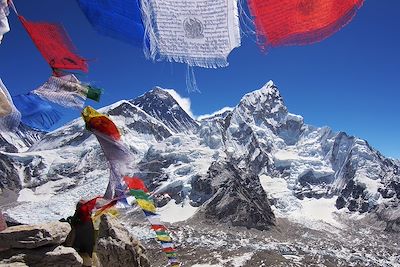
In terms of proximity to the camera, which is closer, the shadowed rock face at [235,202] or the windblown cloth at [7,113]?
the windblown cloth at [7,113]

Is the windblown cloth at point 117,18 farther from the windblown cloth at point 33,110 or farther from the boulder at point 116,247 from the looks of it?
the boulder at point 116,247

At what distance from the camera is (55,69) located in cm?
774

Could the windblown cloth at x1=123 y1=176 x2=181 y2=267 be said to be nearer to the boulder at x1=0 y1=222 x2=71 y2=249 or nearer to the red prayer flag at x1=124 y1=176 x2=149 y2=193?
the red prayer flag at x1=124 y1=176 x2=149 y2=193

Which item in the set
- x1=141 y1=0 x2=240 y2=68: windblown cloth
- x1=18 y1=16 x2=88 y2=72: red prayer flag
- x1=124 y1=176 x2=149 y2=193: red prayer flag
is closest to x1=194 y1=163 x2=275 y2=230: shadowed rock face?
x1=124 y1=176 x2=149 y2=193: red prayer flag

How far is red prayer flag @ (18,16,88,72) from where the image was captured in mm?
7555

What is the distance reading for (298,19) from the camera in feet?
18.6

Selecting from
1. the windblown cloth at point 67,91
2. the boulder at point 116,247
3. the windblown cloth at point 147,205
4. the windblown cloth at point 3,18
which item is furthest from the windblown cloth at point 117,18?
the boulder at point 116,247

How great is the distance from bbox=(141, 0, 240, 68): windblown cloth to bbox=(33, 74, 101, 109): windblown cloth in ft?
5.98

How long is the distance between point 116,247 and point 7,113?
11.6 m

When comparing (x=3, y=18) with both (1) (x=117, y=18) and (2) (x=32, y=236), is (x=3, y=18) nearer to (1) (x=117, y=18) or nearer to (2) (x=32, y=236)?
(1) (x=117, y=18)

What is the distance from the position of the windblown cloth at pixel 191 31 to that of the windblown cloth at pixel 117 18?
197mm

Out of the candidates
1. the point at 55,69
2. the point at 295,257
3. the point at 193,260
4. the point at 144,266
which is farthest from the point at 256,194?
the point at 55,69

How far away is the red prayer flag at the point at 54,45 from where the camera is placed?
755 centimetres

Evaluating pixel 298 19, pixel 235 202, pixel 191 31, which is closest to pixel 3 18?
pixel 191 31
